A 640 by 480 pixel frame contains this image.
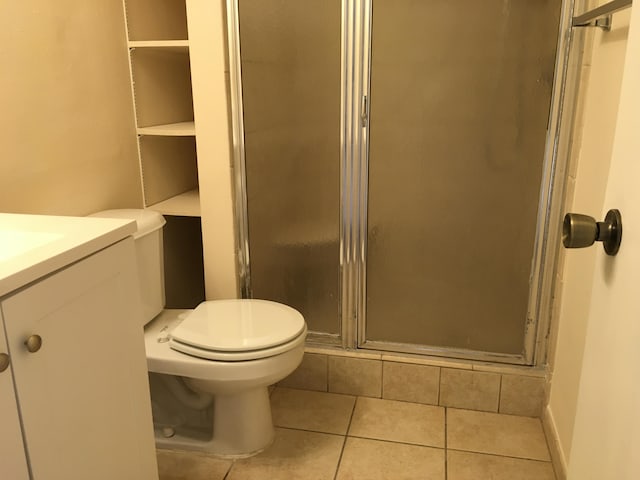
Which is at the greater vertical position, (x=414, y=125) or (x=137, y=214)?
(x=414, y=125)

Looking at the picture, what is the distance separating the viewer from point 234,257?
2168mm

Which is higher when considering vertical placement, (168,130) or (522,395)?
→ (168,130)

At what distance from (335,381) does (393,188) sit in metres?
0.82

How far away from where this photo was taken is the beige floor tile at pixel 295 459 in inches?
70.9

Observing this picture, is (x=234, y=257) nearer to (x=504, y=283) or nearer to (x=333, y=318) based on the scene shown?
(x=333, y=318)

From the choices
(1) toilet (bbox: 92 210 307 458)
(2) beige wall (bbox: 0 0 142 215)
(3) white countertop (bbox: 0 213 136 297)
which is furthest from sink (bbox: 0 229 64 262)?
(1) toilet (bbox: 92 210 307 458)

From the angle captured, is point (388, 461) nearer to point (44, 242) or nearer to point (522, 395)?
point (522, 395)

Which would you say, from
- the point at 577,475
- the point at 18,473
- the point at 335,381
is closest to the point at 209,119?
the point at 335,381

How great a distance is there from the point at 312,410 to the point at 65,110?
54.2 inches

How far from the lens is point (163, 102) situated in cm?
229

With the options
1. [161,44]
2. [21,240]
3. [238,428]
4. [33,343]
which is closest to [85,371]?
[33,343]

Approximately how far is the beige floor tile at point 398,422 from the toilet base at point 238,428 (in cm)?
34

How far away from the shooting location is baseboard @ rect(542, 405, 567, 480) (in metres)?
1.72

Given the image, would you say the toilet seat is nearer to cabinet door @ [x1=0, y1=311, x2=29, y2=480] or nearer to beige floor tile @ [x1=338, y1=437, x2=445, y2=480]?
beige floor tile @ [x1=338, y1=437, x2=445, y2=480]
